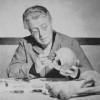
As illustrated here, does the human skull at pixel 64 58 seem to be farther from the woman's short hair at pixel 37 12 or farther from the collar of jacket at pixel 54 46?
the woman's short hair at pixel 37 12

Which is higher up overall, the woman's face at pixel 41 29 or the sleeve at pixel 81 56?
the woman's face at pixel 41 29

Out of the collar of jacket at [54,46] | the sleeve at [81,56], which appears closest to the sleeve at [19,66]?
the collar of jacket at [54,46]

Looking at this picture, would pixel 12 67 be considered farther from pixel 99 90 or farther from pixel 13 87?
pixel 99 90

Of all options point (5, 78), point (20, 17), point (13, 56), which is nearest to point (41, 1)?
point (20, 17)

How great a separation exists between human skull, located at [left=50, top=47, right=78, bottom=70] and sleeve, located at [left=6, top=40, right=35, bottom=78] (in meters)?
0.31

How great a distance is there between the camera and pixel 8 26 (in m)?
2.80

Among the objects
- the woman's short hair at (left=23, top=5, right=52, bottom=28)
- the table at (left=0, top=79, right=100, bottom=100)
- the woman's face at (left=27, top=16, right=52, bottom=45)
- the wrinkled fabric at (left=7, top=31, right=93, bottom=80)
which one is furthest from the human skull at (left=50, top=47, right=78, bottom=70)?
the woman's short hair at (left=23, top=5, right=52, bottom=28)

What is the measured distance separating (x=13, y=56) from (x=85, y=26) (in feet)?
3.21

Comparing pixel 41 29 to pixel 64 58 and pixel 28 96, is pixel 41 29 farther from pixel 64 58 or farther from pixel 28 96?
pixel 28 96

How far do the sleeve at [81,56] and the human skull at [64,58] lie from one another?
0.15 m

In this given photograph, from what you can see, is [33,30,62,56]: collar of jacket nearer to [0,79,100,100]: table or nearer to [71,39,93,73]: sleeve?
[71,39,93,73]: sleeve

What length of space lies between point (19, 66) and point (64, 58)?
0.56 m

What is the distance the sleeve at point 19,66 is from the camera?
262 cm

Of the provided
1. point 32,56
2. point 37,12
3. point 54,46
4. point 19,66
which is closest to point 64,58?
point 54,46
